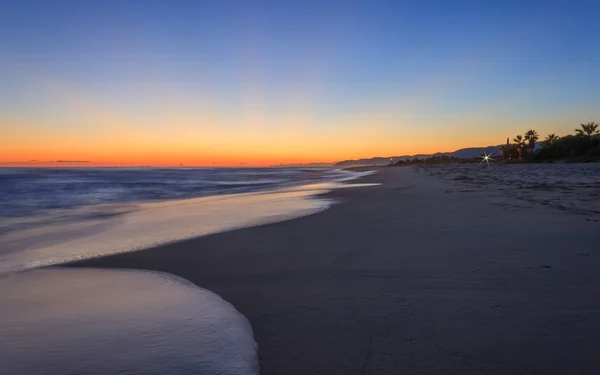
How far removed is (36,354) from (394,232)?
6122 mm

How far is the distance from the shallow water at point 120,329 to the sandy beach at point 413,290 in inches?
10.5

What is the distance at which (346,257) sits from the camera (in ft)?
19.2

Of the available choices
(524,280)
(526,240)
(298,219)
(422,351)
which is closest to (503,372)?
(422,351)

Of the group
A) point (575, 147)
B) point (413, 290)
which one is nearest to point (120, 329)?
point (413, 290)

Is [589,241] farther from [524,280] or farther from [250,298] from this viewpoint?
[250,298]

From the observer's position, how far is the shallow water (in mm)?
2865

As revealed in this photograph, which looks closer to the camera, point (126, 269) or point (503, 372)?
point (503, 372)

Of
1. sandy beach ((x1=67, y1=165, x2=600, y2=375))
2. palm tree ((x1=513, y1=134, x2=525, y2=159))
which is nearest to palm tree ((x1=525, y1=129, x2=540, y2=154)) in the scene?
palm tree ((x1=513, y1=134, x2=525, y2=159))

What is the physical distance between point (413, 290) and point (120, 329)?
2926 mm

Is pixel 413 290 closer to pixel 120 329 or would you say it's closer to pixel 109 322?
pixel 120 329

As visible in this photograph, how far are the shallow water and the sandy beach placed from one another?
27 cm

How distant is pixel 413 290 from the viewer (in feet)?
13.7

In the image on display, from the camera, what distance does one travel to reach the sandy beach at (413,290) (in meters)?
2.76

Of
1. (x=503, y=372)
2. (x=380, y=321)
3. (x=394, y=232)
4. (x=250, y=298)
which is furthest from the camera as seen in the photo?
(x=394, y=232)
